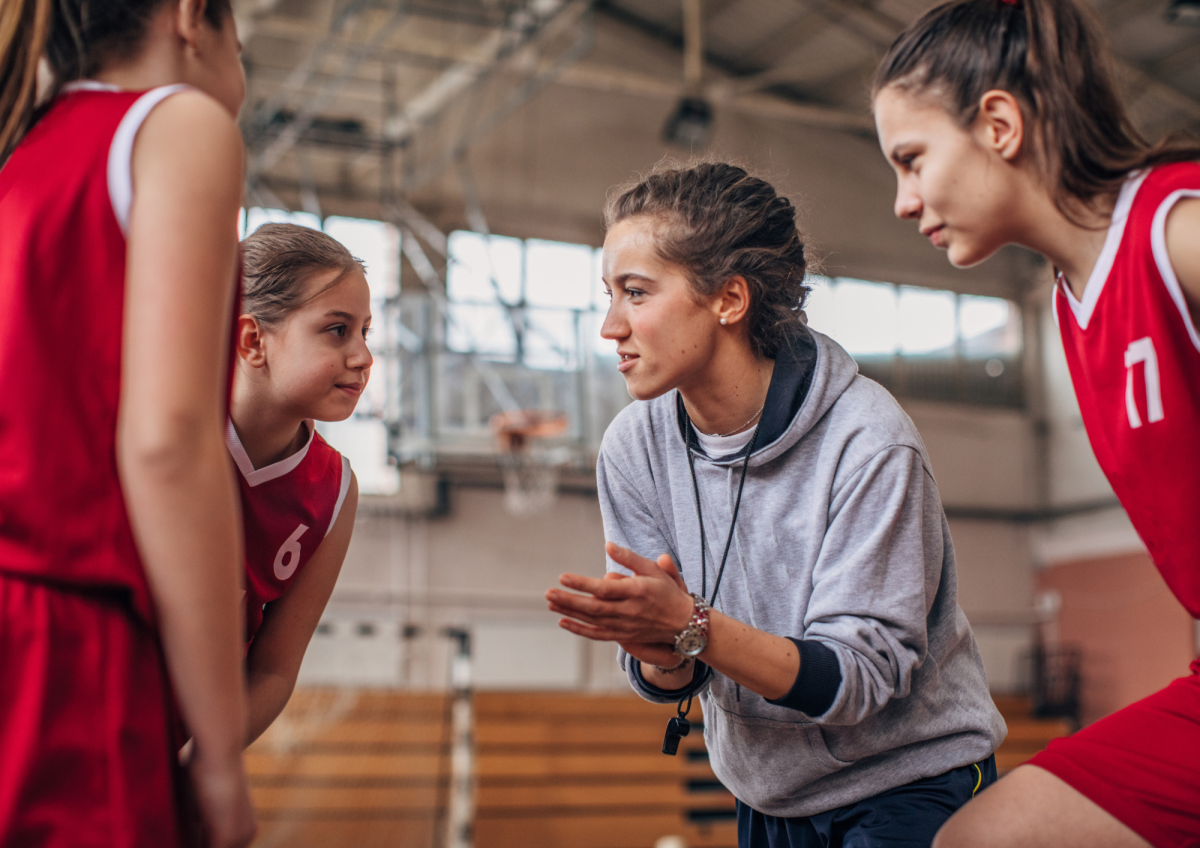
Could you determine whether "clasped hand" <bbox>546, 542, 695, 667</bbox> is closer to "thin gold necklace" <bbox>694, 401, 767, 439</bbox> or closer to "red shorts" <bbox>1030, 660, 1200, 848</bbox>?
"thin gold necklace" <bbox>694, 401, 767, 439</bbox>

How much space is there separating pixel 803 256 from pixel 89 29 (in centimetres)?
127

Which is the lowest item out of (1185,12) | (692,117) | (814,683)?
(814,683)

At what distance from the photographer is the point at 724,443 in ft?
6.46

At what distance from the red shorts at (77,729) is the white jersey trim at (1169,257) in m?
1.38

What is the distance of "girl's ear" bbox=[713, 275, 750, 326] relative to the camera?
1.95m

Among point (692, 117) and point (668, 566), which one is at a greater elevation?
point (692, 117)

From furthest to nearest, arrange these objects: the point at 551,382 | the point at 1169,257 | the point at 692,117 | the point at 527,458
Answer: the point at 692,117 → the point at 527,458 → the point at 551,382 → the point at 1169,257

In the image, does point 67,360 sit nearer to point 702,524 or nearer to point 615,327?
point 615,327

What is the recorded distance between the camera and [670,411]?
209cm

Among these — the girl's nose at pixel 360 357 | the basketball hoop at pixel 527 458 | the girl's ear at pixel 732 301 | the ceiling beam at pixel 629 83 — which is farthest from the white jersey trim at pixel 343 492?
the ceiling beam at pixel 629 83

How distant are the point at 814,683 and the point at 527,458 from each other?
928 cm

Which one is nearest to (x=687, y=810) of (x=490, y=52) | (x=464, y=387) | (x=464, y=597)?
(x=464, y=597)

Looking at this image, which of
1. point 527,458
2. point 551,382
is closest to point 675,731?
point 551,382

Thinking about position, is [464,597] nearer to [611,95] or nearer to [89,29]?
[611,95]
